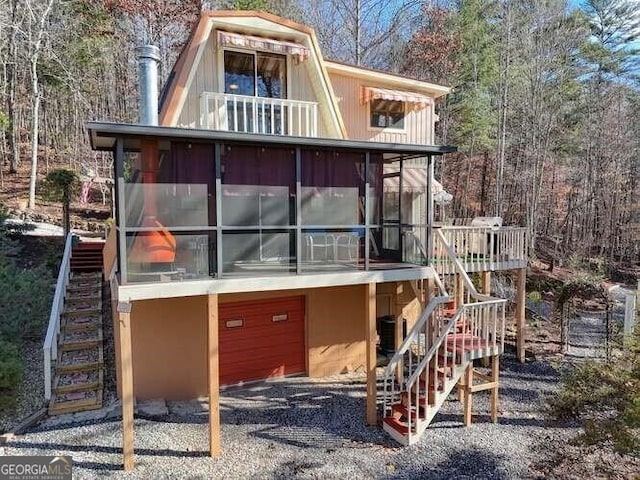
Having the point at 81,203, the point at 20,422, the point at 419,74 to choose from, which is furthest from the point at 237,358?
the point at 419,74

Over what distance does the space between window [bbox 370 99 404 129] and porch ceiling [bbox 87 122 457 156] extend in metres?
5.21

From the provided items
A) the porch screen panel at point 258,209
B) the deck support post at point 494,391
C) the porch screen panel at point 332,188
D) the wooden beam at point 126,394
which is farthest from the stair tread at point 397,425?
the wooden beam at point 126,394

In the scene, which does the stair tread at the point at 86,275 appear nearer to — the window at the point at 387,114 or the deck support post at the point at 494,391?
the window at the point at 387,114

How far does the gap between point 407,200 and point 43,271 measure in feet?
34.8

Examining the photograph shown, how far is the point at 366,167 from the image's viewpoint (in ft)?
27.3

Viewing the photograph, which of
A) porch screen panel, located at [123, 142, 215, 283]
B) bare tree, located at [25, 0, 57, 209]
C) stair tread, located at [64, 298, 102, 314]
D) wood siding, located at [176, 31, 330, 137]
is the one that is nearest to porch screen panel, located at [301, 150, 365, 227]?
porch screen panel, located at [123, 142, 215, 283]

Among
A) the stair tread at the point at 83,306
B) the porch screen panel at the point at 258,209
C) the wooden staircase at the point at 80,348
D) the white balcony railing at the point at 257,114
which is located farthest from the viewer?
the stair tread at the point at 83,306

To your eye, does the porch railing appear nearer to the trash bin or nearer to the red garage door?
Answer: the trash bin

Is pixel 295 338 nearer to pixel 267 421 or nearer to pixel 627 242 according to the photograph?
pixel 267 421

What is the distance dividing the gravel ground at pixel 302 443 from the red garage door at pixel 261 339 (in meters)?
0.79

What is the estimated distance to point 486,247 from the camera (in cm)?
1193

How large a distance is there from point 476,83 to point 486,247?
53.0 ft

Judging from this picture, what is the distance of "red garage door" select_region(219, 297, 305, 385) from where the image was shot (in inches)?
400

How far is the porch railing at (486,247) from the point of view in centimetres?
1151
